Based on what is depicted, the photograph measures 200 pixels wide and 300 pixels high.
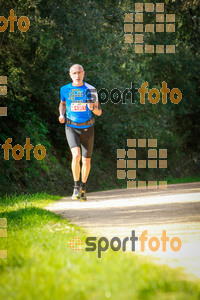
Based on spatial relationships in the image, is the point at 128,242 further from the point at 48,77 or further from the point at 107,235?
the point at 48,77

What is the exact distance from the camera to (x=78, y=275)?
4.02 meters

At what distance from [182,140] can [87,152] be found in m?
22.6

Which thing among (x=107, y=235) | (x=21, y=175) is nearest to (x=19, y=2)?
(x=21, y=175)

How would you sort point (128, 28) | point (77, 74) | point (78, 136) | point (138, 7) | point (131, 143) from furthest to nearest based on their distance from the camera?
point (131, 143), point (138, 7), point (128, 28), point (78, 136), point (77, 74)

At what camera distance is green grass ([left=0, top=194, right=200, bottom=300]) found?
11.7ft

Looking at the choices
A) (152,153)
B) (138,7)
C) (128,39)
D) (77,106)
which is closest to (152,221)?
(77,106)

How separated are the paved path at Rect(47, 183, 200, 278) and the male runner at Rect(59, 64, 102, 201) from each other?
104 cm

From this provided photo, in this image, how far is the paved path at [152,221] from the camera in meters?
4.92

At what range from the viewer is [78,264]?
4.44m

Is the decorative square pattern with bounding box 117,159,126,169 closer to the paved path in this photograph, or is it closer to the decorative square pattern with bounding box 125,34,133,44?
the decorative square pattern with bounding box 125,34,133,44

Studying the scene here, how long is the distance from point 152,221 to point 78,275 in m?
3.29

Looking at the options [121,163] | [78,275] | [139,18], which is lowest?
[121,163]

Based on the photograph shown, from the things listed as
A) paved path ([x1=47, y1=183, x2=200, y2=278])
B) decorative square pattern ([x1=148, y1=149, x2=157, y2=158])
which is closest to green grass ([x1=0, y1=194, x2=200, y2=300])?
paved path ([x1=47, y1=183, x2=200, y2=278])

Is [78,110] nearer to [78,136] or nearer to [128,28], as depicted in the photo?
[78,136]
